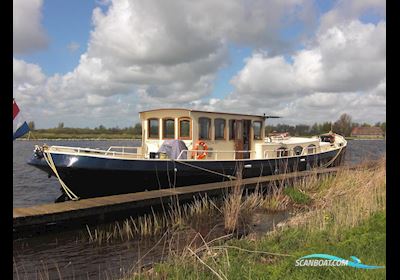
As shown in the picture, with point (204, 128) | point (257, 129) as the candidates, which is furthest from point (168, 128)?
point (257, 129)

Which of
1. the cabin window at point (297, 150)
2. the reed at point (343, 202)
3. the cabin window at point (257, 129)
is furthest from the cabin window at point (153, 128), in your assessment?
the cabin window at point (297, 150)

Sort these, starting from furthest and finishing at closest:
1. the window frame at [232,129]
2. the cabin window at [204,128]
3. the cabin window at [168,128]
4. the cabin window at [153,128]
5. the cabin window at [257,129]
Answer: the cabin window at [257,129] → the window frame at [232,129] → the cabin window at [153,128] → the cabin window at [168,128] → the cabin window at [204,128]

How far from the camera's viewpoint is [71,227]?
862 centimetres

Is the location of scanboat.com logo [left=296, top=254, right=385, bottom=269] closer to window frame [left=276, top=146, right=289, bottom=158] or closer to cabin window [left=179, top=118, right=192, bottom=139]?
cabin window [left=179, top=118, right=192, bottom=139]

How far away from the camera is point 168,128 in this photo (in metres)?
12.9

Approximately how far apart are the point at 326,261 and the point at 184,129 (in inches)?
340

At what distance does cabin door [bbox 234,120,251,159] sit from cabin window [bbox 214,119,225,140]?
669mm

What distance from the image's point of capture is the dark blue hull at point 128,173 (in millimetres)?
10133

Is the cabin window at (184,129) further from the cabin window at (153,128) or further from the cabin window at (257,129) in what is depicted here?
the cabin window at (257,129)

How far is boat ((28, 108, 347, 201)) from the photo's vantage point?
1022 cm

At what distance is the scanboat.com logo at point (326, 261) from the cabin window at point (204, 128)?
8381 mm
